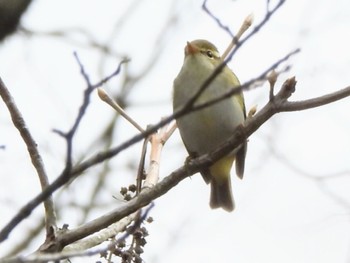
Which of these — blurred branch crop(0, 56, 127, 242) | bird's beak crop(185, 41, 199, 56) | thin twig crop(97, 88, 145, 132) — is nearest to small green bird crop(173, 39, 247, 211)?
bird's beak crop(185, 41, 199, 56)

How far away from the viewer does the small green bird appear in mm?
3834

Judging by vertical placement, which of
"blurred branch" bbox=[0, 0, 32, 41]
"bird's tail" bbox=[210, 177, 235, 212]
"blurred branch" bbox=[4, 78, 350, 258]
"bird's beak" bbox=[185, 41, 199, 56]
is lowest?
"blurred branch" bbox=[4, 78, 350, 258]

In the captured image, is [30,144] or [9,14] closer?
[30,144]

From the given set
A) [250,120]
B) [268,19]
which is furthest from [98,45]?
[268,19]

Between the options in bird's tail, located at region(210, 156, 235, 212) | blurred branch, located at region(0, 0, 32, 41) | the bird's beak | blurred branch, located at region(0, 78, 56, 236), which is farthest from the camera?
bird's tail, located at region(210, 156, 235, 212)

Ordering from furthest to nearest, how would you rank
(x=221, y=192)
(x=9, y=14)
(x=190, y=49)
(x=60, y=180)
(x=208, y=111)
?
(x=221, y=192)
(x=190, y=49)
(x=208, y=111)
(x=9, y=14)
(x=60, y=180)

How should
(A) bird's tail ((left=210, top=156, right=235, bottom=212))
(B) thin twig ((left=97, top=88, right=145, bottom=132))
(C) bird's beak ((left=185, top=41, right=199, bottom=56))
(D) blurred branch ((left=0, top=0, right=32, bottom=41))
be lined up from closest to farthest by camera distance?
1. (B) thin twig ((left=97, top=88, right=145, bottom=132))
2. (D) blurred branch ((left=0, top=0, right=32, bottom=41))
3. (C) bird's beak ((left=185, top=41, right=199, bottom=56))
4. (A) bird's tail ((left=210, top=156, right=235, bottom=212))

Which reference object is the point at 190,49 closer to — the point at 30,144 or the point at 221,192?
the point at 221,192

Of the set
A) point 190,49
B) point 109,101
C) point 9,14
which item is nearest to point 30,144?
point 109,101

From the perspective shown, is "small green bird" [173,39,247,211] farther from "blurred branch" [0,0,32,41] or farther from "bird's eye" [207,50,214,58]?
"blurred branch" [0,0,32,41]

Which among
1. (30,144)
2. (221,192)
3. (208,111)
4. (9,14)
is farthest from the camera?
(221,192)

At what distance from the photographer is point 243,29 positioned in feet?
10.6

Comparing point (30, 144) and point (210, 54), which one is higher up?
point (210, 54)

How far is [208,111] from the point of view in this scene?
3.85 m
